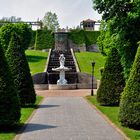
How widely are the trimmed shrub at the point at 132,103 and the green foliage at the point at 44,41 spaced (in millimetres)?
70253

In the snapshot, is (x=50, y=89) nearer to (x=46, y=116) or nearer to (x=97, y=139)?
(x=46, y=116)

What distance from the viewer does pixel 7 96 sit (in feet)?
56.2

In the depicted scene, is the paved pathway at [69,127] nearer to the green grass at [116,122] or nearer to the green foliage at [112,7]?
the green grass at [116,122]

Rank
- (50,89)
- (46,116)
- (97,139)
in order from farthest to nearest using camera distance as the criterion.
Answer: (50,89), (46,116), (97,139)

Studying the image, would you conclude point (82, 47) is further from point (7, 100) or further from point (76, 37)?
point (7, 100)

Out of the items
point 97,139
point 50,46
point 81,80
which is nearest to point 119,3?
point 97,139

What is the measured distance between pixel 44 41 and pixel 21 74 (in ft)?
200

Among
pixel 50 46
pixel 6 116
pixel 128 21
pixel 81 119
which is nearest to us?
pixel 6 116

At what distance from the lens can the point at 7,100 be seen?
1705cm

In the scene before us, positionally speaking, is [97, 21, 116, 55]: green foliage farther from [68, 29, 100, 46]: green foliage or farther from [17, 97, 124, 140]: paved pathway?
[68, 29, 100, 46]: green foliage

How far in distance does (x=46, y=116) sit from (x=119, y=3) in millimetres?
8431

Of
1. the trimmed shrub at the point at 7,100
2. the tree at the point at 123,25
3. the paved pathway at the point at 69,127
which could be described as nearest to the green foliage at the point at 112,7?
the tree at the point at 123,25

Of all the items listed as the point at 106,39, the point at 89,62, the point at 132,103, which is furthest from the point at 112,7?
the point at 89,62

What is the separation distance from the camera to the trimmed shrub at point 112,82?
2750 cm
